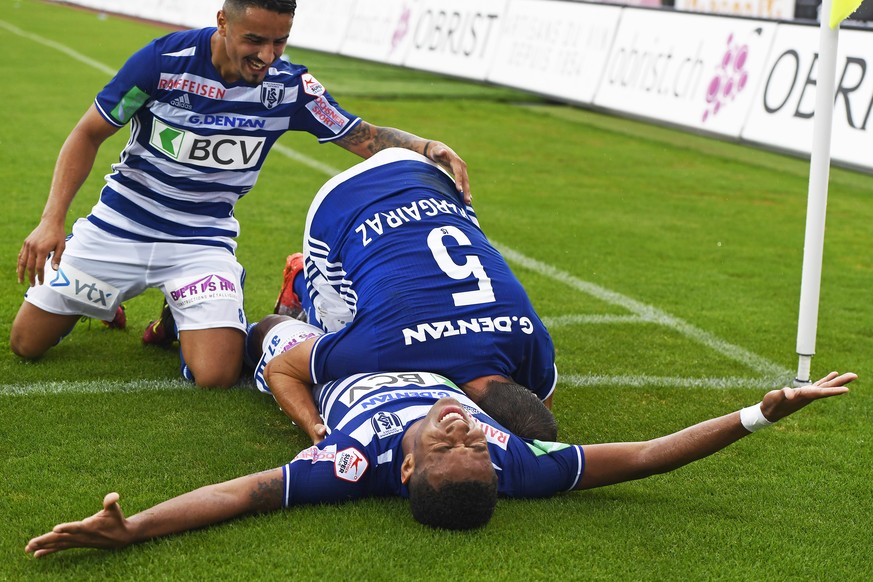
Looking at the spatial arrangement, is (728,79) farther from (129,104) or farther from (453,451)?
(453,451)

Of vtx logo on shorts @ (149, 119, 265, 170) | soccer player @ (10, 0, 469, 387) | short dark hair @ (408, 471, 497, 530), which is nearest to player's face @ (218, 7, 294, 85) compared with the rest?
soccer player @ (10, 0, 469, 387)

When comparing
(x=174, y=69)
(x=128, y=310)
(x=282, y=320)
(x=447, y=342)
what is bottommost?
(x=128, y=310)

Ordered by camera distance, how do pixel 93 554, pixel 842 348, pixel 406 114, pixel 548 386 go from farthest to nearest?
pixel 406 114 → pixel 842 348 → pixel 548 386 → pixel 93 554

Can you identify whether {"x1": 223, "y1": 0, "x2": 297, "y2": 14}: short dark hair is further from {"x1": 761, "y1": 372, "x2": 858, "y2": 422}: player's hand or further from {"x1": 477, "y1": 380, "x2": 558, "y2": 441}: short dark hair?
{"x1": 761, "y1": 372, "x2": 858, "y2": 422}: player's hand

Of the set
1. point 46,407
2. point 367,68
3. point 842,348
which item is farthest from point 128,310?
point 367,68

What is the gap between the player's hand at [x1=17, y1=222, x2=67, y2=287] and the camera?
435 centimetres

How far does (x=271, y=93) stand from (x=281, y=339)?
1.10 meters

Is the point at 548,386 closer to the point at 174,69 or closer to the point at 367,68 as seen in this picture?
the point at 174,69

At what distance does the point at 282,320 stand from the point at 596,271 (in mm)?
→ 2781

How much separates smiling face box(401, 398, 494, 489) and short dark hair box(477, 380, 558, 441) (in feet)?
1.69

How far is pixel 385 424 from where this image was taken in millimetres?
3850

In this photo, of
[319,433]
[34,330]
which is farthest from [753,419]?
[34,330]

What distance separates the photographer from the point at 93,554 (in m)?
3.39

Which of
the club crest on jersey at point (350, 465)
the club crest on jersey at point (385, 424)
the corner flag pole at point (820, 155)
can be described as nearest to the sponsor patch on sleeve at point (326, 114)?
the club crest on jersey at point (385, 424)
